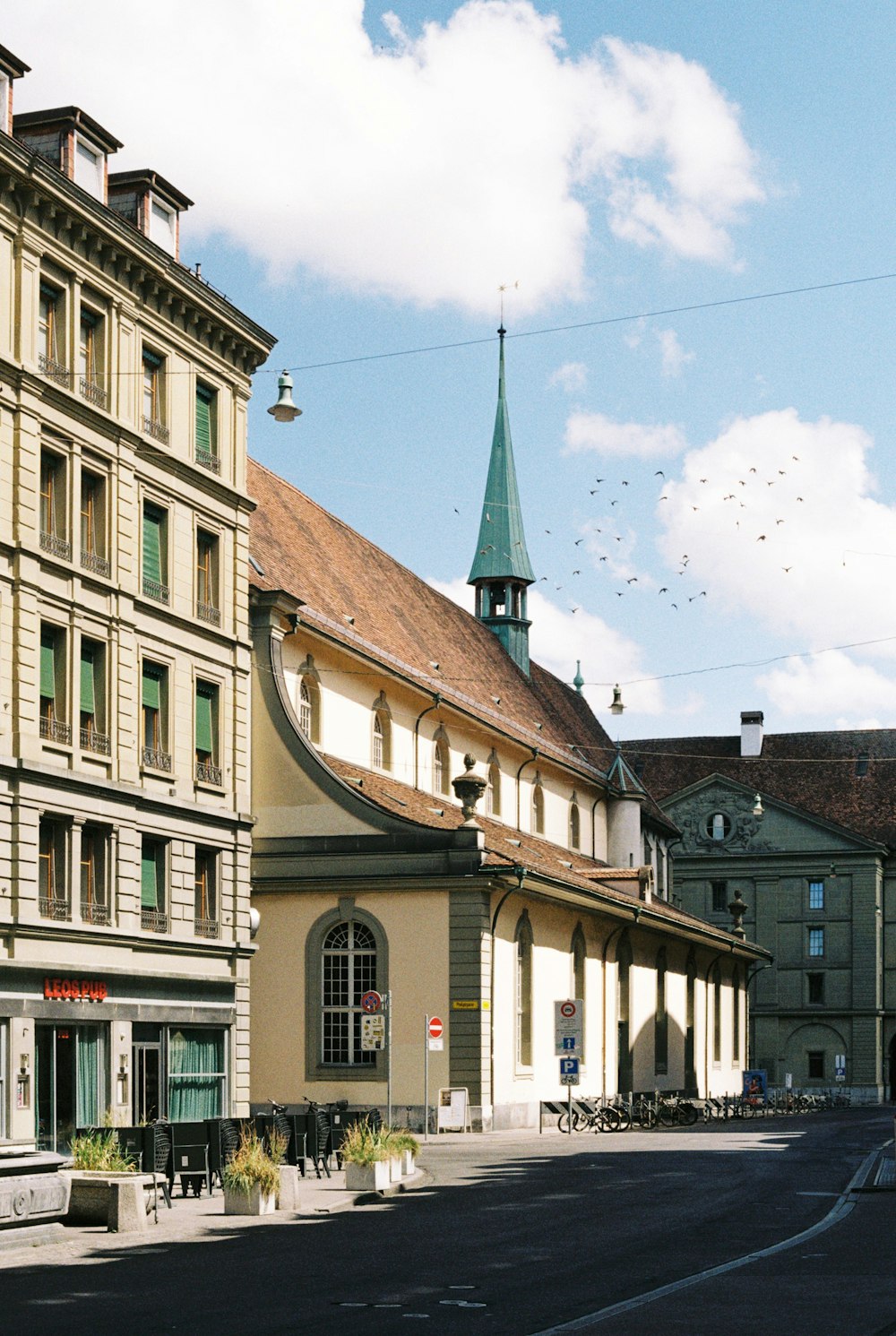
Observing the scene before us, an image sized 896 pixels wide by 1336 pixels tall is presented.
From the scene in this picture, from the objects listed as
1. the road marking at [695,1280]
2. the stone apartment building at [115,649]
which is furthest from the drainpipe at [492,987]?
the road marking at [695,1280]

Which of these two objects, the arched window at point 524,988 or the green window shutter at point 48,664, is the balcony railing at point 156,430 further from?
the arched window at point 524,988

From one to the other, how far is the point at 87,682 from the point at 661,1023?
33.8 metres

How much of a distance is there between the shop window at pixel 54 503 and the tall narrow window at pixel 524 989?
1855 cm

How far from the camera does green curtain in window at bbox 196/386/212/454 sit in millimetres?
39688

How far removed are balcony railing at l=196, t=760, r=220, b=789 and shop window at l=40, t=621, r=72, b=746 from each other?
5.36m

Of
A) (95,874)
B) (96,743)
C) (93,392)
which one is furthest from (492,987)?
(93,392)

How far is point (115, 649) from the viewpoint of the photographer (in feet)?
116

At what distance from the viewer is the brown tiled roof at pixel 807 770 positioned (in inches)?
3939

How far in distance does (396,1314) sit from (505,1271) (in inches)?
117

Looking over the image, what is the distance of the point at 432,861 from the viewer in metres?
45.3

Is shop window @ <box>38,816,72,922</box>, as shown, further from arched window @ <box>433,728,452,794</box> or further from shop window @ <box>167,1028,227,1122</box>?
arched window @ <box>433,728,452,794</box>

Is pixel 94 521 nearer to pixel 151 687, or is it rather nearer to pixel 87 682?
pixel 87 682

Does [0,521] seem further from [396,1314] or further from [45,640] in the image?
[396,1314]

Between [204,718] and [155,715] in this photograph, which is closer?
[155,715]
